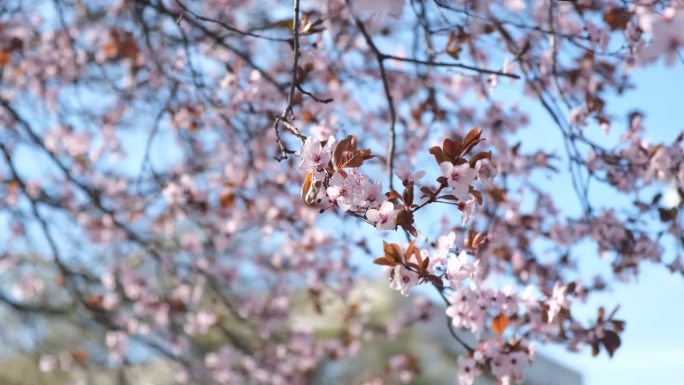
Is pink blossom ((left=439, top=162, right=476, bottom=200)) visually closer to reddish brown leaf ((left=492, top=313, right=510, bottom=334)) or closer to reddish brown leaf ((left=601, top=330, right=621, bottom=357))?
reddish brown leaf ((left=492, top=313, right=510, bottom=334))

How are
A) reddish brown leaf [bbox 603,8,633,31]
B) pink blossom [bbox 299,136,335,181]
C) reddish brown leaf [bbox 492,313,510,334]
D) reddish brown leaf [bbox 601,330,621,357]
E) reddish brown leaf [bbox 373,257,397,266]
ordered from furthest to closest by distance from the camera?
reddish brown leaf [bbox 603,8,633,31], reddish brown leaf [bbox 601,330,621,357], reddish brown leaf [bbox 492,313,510,334], reddish brown leaf [bbox 373,257,397,266], pink blossom [bbox 299,136,335,181]

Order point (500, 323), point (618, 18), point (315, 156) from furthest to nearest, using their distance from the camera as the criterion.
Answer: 1. point (618, 18)
2. point (500, 323)
3. point (315, 156)

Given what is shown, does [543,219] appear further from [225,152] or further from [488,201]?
[225,152]

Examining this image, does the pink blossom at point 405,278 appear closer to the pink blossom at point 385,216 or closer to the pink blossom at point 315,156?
the pink blossom at point 385,216

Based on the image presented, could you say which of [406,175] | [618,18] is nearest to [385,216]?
[406,175]

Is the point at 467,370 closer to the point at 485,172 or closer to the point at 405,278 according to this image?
the point at 405,278

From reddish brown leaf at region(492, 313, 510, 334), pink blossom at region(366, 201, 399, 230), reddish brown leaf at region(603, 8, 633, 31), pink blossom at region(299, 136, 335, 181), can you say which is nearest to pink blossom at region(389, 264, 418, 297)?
pink blossom at region(366, 201, 399, 230)

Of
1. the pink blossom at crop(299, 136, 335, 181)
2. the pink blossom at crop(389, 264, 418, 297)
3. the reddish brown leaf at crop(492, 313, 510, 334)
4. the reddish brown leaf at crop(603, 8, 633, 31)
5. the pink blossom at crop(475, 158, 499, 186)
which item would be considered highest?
the reddish brown leaf at crop(603, 8, 633, 31)

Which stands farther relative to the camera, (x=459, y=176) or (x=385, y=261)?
(x=385, y=261)

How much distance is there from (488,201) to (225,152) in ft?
6.56

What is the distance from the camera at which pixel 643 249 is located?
3.07m

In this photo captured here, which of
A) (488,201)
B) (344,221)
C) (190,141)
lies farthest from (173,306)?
(488,201)

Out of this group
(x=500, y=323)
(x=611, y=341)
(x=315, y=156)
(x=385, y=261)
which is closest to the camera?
(x=315, y=156)

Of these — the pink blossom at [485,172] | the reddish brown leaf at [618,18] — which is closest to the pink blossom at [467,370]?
the pink blossom at [485,172]
